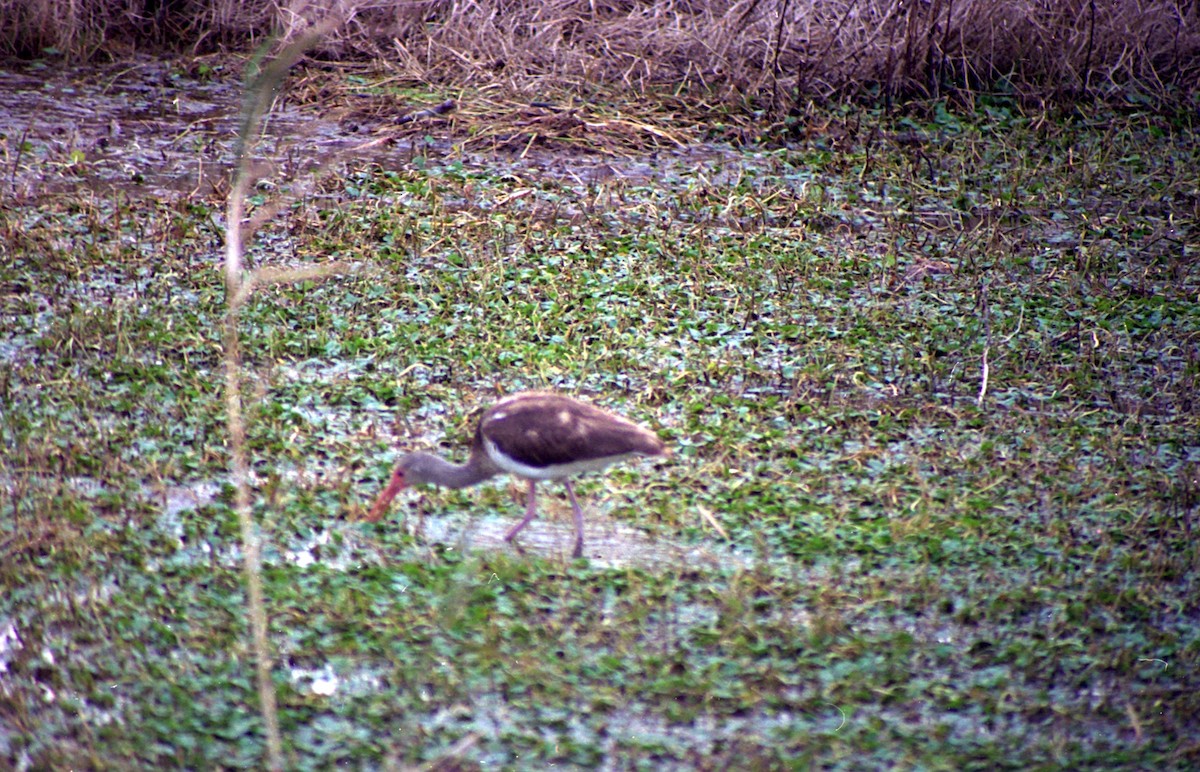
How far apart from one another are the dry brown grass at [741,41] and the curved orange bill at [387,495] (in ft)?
17.9

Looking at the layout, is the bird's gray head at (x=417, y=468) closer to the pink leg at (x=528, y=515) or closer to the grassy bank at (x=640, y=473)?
the grassy bank at (x=640, y=473)

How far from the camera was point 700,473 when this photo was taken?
5.84 meters

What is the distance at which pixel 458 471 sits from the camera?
5379 mm

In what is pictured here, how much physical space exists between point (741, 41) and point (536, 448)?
6.40 meters

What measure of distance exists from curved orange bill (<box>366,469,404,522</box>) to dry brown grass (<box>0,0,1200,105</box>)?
17.9ft

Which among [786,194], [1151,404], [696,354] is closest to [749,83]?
[786,194]

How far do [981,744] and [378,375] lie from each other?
11.3 ft

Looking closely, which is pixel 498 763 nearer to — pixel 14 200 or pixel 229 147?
pixel 14 200

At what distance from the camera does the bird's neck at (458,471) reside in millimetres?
5340

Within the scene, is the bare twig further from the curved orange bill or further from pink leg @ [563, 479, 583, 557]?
pink leg @ [563, 479, 583, 557]

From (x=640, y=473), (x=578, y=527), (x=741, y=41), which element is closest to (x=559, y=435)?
(x=578, y=527)

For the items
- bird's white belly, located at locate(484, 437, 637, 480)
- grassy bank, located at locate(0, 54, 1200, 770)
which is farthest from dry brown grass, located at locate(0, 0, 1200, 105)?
bird's white belly, located at locate(484, 437, 637, 480)

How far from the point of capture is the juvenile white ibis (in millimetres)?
5094

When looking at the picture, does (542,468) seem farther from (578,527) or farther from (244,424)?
(244,424)
